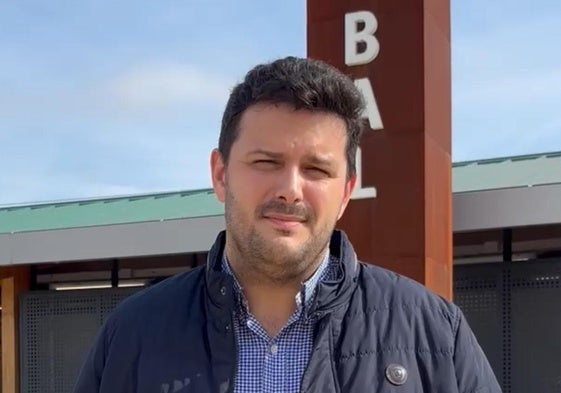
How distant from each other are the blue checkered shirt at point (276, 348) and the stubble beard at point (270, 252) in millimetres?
47

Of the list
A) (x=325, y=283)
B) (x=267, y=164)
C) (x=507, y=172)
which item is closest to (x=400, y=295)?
(x=325, y=283)

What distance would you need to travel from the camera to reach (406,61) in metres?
6.34

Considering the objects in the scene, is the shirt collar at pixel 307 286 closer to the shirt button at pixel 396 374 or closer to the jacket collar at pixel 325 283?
the jacket collar at pixel 325 283

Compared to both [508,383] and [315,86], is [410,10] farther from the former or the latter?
[315,86]

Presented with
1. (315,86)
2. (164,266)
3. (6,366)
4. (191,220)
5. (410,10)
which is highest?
(410,10)

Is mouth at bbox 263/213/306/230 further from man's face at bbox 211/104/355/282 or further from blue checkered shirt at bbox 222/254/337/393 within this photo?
blue checkered shirt at bbox 222/254/337/393

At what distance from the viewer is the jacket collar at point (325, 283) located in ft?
5.97

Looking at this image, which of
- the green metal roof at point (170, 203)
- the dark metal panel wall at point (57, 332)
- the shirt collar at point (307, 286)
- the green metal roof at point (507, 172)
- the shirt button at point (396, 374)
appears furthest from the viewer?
the dark metal panel wall at point (57, 332)

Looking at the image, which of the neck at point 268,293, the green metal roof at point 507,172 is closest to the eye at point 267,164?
the neck at point 268,293

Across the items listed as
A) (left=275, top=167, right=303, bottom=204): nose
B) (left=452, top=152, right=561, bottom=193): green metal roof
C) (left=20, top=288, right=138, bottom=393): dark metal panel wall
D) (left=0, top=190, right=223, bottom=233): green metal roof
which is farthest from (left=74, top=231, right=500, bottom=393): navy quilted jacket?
(left=20, top=288, right=138, bottom=393): dark metal panel wall

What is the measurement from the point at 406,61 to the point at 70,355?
6.74 m

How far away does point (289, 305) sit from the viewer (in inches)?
73.8

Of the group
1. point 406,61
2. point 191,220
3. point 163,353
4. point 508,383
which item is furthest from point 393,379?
point 191,220

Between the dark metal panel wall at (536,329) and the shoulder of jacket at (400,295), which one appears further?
the dark metal panel wall at (536,329)
